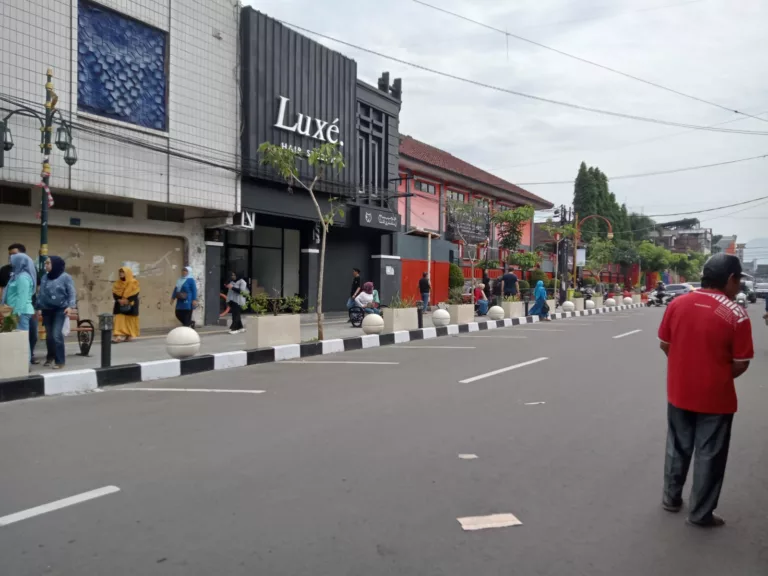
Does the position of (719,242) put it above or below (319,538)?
above

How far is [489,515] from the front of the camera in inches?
148

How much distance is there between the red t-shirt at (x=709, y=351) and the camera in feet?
12.1

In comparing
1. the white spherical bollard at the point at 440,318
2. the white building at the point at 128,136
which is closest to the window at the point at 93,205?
the white building at the point at 128,136

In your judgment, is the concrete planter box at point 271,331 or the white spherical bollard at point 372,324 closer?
the concrete planter box at point 271,331

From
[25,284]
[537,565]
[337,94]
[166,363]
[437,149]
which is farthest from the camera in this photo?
[437,149]

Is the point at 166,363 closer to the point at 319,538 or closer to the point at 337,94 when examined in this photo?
the point at 319,538

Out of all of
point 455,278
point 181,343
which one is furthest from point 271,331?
point 455,278

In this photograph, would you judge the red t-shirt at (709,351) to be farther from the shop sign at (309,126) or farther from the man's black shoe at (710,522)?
the shop sign at (309,126)

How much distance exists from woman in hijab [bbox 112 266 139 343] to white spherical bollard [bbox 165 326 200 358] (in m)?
3.14

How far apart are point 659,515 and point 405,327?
12401 millimetres

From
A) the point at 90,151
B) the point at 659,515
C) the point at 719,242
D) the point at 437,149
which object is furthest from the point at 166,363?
the point at 719,242

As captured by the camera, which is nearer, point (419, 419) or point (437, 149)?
point (419, 419)

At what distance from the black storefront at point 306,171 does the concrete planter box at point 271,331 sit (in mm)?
6020

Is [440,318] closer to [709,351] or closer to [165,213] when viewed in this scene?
[165,213]
